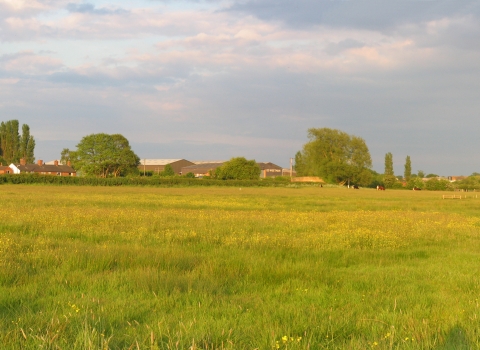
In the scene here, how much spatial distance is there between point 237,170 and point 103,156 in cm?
3240

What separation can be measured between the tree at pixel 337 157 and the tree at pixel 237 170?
665 inches

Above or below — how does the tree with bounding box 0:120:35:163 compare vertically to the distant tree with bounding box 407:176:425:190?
above

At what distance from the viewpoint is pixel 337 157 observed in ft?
396

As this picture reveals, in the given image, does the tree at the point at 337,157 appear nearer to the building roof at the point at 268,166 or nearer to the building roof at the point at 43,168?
the building roof at the point at 268,166

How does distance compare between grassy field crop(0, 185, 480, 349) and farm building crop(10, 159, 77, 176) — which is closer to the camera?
grassy field crop(0, 185, 480, 349)

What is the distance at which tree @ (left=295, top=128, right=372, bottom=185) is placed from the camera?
387 feet

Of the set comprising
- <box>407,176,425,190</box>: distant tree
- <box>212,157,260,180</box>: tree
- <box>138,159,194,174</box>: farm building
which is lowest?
<box>407,176,425,190</box>: distant tree

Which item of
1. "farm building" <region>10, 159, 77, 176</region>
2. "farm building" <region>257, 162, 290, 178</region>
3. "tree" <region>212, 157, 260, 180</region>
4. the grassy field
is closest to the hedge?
"tree" <region>212, 157, 260, 180</region>

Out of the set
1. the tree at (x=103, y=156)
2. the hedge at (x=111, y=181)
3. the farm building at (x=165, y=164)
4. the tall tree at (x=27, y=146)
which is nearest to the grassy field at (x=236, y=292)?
the hedge at (x=111, y=181)

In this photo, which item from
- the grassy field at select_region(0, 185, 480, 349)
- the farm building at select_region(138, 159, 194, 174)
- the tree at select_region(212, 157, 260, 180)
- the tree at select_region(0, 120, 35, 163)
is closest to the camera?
the grassy field at select_region(0, 185, 480, 349)

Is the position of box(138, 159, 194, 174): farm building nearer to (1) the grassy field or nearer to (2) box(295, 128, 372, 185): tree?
(2) box(295, 128, 372, 185): tree

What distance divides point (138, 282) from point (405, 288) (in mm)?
4674

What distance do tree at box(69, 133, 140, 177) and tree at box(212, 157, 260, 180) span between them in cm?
2271

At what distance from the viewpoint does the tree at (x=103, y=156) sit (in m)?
115
